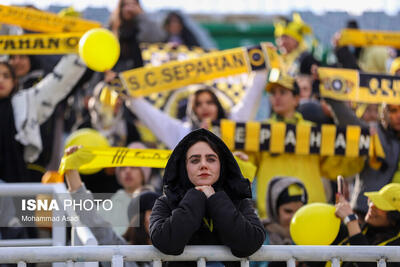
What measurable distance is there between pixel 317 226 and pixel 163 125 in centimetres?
211

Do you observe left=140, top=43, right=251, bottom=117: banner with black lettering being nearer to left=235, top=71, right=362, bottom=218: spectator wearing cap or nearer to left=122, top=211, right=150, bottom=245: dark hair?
left=235, top=71, right=362, bottom=218: spectator wearing cap

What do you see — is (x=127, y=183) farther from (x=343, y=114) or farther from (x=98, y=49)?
(x=343, y=114)

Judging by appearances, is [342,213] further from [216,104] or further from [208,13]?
[208,13]

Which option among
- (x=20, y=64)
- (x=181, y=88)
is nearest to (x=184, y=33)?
(x=181, y=88)

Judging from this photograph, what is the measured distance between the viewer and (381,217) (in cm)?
504

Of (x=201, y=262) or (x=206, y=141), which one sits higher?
(x=206, y=141)

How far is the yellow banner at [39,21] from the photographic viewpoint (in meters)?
6.82

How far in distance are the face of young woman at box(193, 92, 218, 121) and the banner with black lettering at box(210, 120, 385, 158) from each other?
0.36m

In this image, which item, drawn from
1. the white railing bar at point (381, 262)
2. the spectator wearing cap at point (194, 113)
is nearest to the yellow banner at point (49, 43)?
the spectator wearing cap at point (194, 113)

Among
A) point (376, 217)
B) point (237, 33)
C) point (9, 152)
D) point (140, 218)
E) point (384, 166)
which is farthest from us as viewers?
point (237, 33)

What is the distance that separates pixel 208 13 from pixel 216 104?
7.78m

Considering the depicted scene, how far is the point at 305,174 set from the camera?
20.6ft

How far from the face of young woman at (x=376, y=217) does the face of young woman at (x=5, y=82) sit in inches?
116

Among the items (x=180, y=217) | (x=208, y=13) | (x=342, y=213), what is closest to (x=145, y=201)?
(x=342, y=213)
